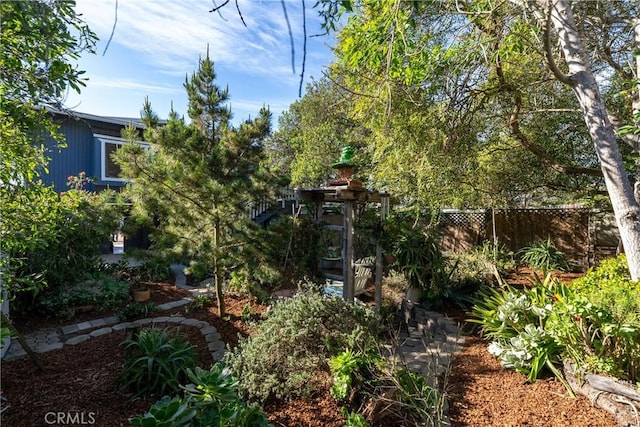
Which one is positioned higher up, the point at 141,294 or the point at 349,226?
the point at 349,226

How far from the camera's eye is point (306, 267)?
16.4 ft

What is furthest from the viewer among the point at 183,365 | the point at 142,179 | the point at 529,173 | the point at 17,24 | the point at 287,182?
the point at 529,173

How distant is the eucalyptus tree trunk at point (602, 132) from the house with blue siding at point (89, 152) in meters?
8.80

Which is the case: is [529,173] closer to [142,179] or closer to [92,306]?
[142,179]

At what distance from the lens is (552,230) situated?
27.0 ft

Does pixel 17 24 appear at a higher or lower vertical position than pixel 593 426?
higher

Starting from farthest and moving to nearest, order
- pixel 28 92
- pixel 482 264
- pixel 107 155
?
pixel 107 155 < pixel 482 264 < pixel 28 92

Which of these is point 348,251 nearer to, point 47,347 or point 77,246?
point 47,347


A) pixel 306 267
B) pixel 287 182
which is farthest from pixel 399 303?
pixel 287 182

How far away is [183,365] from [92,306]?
331cm

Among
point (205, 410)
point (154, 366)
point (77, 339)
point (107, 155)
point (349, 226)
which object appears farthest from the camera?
point (107, 155)

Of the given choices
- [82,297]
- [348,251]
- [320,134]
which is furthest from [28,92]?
[320,134]
